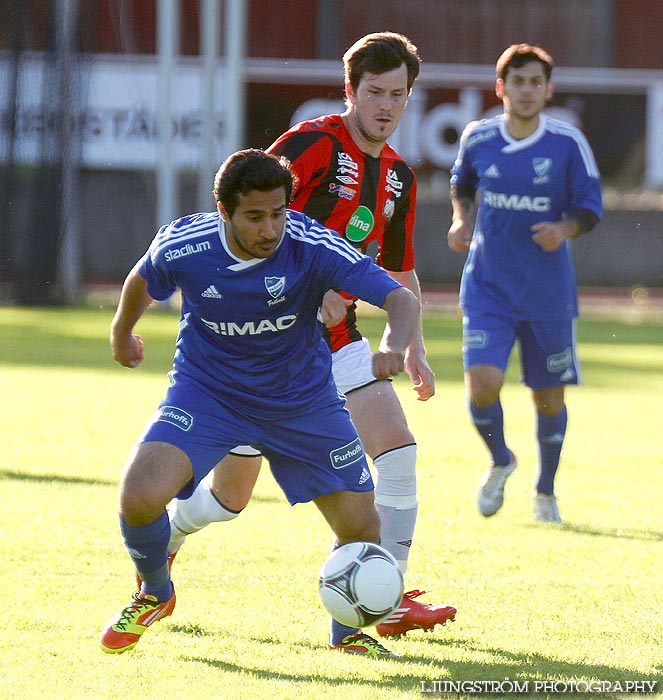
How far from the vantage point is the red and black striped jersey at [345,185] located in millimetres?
5066

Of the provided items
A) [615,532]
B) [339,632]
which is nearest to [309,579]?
[339,632]

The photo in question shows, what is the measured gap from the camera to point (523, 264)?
713 centimetres

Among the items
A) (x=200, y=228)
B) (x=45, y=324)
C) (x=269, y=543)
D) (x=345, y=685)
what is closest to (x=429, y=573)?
(x=269, y=543)

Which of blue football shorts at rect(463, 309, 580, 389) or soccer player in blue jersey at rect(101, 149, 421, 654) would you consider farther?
blue football shorts at rect(463, 309, 580, 389)

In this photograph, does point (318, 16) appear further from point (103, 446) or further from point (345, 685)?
point (345, 685)

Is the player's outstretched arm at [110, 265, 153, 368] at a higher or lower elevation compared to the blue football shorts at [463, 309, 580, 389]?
higher

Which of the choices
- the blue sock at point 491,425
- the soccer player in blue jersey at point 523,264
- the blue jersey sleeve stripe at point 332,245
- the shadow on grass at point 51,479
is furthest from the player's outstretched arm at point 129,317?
the shadow on grass at point 51,479

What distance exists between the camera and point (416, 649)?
15.5 feet

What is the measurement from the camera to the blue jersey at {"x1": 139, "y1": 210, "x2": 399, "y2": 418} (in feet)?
14.4

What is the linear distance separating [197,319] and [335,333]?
773mm

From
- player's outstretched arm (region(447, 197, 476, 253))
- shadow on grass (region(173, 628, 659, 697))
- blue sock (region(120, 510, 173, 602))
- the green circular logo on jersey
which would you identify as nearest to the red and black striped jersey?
the green circular logo on jersey

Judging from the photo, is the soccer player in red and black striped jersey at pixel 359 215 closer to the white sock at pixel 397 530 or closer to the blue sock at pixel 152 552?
the white sock at pixel 397 530

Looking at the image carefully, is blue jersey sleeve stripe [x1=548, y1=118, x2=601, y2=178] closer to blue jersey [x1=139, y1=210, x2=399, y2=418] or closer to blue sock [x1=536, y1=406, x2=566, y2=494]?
blue sock [x1=536, y1=406, x2=566, y2=494]

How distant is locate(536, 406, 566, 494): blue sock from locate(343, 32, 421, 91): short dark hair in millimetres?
2590
